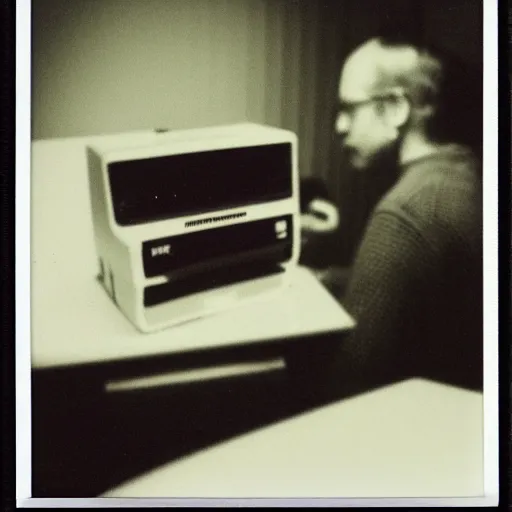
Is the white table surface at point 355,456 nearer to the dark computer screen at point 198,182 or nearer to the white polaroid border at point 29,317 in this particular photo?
the white polaroid border at point 29,317

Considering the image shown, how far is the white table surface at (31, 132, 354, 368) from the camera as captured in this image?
3.33 ft

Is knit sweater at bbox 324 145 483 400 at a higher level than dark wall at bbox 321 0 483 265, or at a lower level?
lower

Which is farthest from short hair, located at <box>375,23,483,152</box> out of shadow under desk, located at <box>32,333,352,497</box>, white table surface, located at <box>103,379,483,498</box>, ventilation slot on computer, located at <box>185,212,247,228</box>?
shadow under desk, located at <box>32,333,352,497</box>

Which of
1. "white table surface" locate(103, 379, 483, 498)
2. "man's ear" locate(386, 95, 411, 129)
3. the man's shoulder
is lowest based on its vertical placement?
"white table surface" locate(103, 379, 483, 498)

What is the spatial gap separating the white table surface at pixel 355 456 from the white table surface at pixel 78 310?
18 cm

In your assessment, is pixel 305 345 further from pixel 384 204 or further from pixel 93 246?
pixel 93 246

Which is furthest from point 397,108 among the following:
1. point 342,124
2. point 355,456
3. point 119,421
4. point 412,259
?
point 119,421

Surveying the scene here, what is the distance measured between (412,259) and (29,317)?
751 millimetres

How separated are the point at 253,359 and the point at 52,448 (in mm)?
422

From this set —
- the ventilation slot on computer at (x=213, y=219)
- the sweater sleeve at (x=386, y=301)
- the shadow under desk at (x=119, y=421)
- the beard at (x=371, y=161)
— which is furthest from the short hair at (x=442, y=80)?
the shadow under desk at (x=119, y=421)

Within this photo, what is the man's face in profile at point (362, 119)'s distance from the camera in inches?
41.3

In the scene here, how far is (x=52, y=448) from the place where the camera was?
103 cm

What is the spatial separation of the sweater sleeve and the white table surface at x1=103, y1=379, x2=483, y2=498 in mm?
56

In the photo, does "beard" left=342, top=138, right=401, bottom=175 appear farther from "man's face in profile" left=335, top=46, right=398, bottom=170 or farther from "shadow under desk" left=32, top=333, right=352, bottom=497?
"shadow under desk" left=32, top=333, right=352, bottom=497
